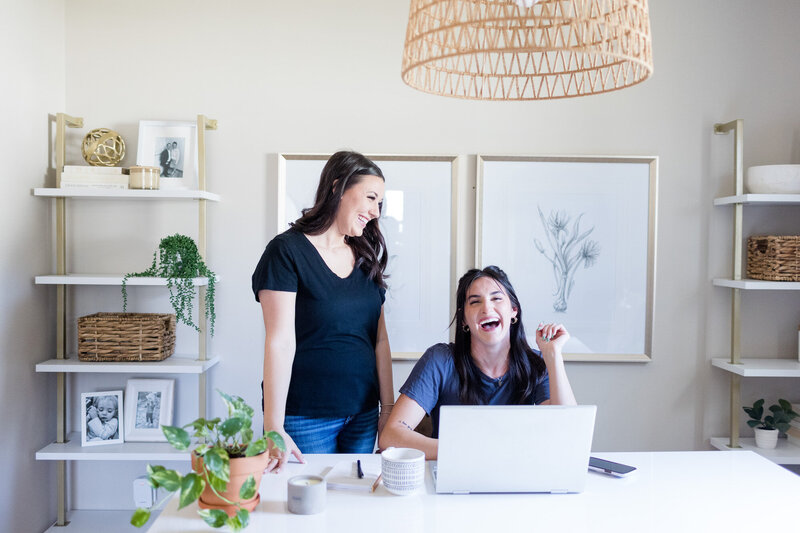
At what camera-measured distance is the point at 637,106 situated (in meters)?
2.87

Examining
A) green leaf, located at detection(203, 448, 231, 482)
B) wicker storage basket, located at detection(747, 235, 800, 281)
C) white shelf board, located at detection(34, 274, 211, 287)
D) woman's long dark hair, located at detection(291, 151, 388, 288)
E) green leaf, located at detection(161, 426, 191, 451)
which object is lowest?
Result: green leaf, located at detection(203, 448, 231, 482)

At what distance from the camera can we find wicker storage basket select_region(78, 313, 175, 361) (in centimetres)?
263

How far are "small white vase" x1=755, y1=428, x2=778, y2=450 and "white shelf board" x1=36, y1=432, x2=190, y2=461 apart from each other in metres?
2.32

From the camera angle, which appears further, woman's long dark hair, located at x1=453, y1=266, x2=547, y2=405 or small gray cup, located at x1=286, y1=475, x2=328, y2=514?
woman's long dark hair, located at x1=453, y1=266, x2=547, y2=405

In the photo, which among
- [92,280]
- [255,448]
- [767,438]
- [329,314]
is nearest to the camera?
[255,448]

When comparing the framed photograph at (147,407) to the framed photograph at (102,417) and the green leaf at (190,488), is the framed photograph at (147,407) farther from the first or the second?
the green leaf at (190,488)

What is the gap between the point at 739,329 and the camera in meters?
2.71

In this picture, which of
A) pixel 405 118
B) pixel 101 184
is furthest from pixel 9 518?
pixel 405 118

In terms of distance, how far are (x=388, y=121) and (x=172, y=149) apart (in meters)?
0.91

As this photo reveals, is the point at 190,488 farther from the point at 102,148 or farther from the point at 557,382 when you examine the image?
the point at 102,148

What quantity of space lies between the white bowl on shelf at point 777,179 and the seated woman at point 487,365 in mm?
1325

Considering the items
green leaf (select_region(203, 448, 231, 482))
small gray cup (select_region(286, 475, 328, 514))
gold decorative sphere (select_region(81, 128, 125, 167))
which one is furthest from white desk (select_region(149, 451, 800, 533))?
gold decorative sphere (select_region(81, 128, 125, 167))

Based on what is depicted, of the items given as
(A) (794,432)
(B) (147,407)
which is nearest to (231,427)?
(B) (147,407)

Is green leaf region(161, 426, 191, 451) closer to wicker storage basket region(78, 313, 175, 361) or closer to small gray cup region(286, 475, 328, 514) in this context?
small gray cup region(286, 475, 328, 514)
